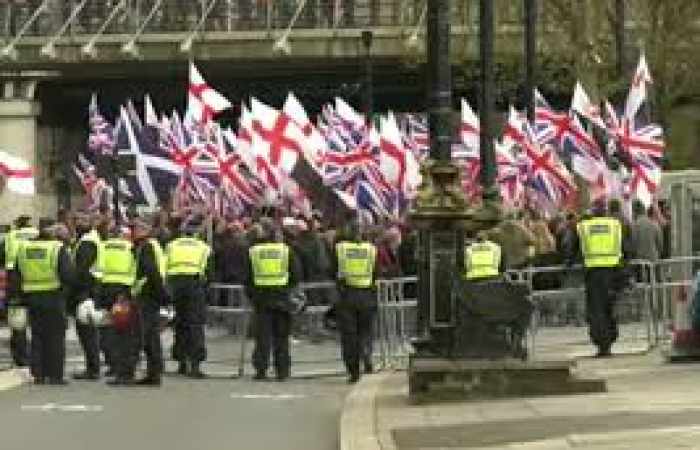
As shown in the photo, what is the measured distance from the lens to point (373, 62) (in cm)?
5603

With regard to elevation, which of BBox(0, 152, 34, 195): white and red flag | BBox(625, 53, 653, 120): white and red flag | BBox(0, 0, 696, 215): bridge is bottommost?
BBox(0, 152, 34, 195): white and red flag

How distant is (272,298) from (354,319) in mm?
1025

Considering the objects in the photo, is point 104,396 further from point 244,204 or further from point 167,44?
point 167,44

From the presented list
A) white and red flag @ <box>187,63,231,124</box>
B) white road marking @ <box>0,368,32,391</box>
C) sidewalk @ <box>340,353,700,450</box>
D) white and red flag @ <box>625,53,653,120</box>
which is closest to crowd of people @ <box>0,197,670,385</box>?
white road marking @ <box>0,368,32,391</box>

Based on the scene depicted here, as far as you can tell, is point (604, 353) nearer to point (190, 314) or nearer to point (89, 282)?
point (190, 314)

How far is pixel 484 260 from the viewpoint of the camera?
19578 mm

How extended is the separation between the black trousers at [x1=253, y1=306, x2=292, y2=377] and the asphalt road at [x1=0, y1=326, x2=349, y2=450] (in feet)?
0.96

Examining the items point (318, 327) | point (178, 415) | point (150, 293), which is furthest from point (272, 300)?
point (178, 415)

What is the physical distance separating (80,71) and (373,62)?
993 centimetres

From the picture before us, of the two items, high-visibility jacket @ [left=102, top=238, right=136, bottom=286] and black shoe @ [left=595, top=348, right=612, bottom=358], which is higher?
high-visibility jacket @ [left=102, top=238, right=136, bottom=286]

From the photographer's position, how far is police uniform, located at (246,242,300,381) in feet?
70.4

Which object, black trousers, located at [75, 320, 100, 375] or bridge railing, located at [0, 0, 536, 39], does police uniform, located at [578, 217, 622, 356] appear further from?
bridge railing, located at [0, 0, 536, 39]

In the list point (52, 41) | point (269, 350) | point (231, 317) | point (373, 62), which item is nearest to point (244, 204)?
point (231, 317)

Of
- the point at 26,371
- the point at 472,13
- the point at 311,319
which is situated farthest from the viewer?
the point at 472,13
